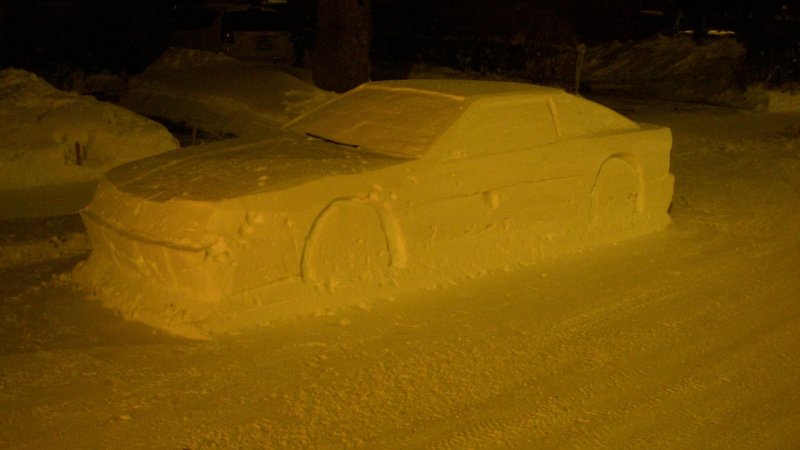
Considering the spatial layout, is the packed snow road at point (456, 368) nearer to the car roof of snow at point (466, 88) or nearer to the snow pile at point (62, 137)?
the car roof of snow at point (466, 88)

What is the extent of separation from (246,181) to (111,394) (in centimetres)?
159

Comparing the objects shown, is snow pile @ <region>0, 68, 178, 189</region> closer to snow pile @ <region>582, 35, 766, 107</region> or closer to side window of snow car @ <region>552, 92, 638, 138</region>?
side window of snow car @ <region>552, 92, 638, 138</region>

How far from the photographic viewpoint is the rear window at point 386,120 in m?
5.88

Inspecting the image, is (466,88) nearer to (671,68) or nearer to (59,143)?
(59,143)

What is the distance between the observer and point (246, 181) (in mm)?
5172

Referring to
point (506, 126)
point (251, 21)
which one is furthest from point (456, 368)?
point (251, 21)

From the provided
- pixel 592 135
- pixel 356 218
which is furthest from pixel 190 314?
pixel 592 135

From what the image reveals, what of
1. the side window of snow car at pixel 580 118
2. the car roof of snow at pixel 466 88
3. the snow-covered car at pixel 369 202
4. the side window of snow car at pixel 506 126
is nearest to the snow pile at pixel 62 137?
the snow-covered car at pixel 369 202

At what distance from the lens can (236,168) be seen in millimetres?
5492

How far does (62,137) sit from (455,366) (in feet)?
20.9

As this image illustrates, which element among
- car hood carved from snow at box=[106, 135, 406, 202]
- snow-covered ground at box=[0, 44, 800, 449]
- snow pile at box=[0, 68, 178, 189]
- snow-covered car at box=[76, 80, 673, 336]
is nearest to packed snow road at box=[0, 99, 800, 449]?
snow-covered ground at box=[0, 44, 800, 449]

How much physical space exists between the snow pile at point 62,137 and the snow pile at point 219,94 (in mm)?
2165

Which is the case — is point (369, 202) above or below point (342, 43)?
below

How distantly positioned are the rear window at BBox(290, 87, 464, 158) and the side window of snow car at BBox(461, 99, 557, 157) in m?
0.16
